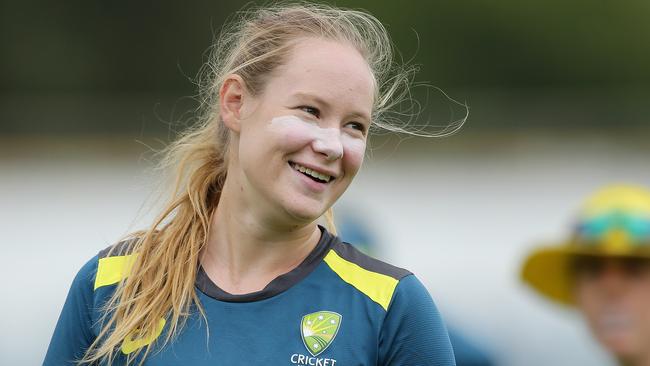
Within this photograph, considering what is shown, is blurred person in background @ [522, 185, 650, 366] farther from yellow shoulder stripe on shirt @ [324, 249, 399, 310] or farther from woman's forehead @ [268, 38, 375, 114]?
woman's forehead @ [268, 38, 375, 114]

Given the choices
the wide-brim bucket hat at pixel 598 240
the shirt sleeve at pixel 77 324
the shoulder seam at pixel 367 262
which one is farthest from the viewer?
the wide-brim bucket hat at pixel 598 240

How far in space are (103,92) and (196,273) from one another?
17564mm

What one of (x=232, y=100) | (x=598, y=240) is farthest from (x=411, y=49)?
(x=232, y=100)

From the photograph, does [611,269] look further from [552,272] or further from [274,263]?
[274,263]

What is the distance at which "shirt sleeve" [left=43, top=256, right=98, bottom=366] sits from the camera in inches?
145

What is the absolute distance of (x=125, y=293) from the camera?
3.62 meters

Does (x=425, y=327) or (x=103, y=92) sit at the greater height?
(x=103, y=92)

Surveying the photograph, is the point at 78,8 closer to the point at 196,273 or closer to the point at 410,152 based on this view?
the point at 410,152

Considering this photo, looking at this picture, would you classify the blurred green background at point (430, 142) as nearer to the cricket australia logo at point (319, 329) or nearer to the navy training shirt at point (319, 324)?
the navy training shirt at point (319, 324)

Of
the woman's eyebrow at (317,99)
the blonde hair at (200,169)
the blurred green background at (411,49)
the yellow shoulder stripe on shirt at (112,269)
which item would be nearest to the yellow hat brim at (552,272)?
the blonde hair at (200,169)

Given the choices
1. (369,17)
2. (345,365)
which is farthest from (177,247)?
(369,17)

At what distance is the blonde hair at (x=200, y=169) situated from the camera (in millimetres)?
3576

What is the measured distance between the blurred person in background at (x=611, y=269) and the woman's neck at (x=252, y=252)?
1.30m

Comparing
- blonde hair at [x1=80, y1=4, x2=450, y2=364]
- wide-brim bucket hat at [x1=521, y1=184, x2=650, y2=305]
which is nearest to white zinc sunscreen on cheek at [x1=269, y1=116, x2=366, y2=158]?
blonde hair at [x1=80, y1=4, x2=450, y2=364]
